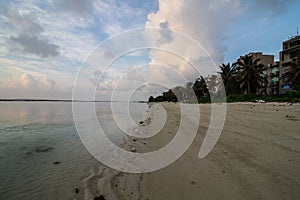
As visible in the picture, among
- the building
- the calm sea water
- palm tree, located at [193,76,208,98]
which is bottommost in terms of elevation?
the calm sea water

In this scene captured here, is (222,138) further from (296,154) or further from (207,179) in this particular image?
(207,179)

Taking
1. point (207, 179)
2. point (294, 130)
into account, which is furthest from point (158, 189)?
point (294, 130)

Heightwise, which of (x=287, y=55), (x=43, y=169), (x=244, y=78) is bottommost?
(x=43, y=169)

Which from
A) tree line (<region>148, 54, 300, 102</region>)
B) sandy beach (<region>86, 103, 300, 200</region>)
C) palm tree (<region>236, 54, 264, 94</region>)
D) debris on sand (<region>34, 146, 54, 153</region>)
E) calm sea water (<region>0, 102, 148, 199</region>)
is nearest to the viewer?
sandy beach (<region>86, 103, 300, 200</region>)

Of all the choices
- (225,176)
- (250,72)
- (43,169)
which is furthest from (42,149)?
(250,72)

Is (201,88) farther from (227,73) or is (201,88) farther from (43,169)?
(43,169)

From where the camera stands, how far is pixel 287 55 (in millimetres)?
50219

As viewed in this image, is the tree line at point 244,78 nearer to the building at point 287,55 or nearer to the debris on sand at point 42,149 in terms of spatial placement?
the building at point 287,55

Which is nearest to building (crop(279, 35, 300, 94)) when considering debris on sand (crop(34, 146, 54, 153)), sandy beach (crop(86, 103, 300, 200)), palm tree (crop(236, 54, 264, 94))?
palm tree (crop(236, 54, 264, 94))

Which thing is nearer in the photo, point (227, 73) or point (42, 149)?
point (42, 149)

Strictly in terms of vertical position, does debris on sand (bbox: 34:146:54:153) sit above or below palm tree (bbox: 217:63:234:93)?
below

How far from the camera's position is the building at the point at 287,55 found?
47.5 m

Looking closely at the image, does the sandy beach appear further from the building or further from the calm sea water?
the building

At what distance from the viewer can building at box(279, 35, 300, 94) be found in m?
47.5
